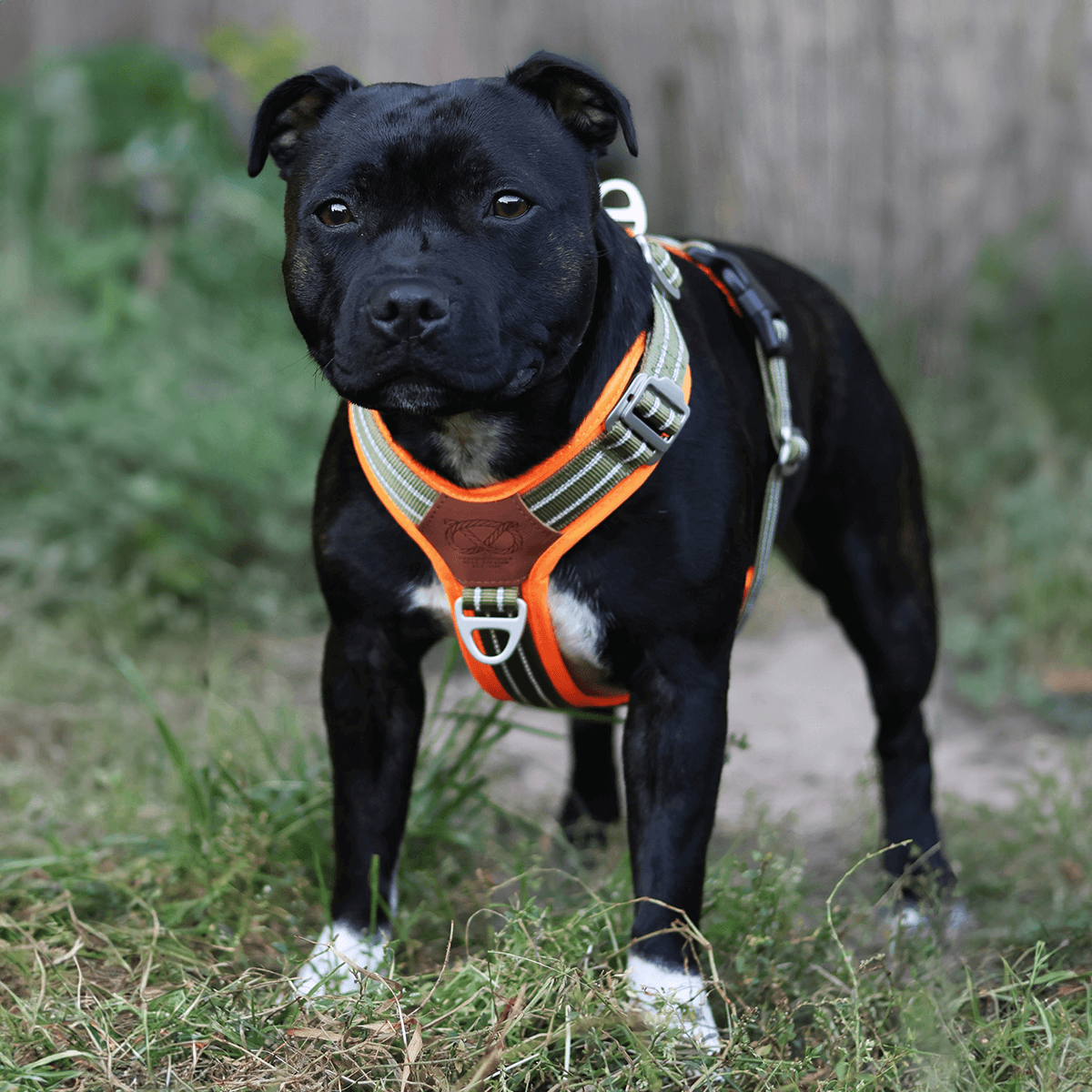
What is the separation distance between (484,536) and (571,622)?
216 millimetres

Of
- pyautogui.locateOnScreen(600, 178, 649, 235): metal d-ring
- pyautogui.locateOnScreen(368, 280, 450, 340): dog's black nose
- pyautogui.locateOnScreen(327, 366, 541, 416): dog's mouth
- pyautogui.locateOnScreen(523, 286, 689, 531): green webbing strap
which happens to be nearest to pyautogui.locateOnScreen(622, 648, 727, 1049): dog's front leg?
pyautogui.locateOnScreen(523, 286, 689, 531): green webbing strap

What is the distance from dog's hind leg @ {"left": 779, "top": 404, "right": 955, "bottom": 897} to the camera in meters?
3.00

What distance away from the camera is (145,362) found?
516 cm

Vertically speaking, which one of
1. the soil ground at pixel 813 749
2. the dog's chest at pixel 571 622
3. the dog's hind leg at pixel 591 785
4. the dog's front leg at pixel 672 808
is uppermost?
the dog's chest at pixel 571 622

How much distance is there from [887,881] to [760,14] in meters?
4.00

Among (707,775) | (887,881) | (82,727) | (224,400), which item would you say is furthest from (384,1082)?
(224,400)

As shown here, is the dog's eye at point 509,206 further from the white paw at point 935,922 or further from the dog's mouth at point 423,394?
the white paw at point 935,922

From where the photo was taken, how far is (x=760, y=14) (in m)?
5.54

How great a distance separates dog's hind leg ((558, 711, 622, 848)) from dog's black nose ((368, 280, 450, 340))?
1561mm

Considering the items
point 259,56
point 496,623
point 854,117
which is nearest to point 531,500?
point 496,623

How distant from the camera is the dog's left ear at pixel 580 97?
213 cm

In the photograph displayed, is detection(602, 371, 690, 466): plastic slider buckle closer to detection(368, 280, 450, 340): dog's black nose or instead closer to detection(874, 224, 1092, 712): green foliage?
detection(368, 280, 450, 340): dog's black nose

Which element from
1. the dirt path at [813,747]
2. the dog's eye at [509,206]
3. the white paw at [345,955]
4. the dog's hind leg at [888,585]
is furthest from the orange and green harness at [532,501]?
the dirt path at [813,747]

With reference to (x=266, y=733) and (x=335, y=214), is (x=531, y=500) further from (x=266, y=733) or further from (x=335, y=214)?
(x=266, y=733)
